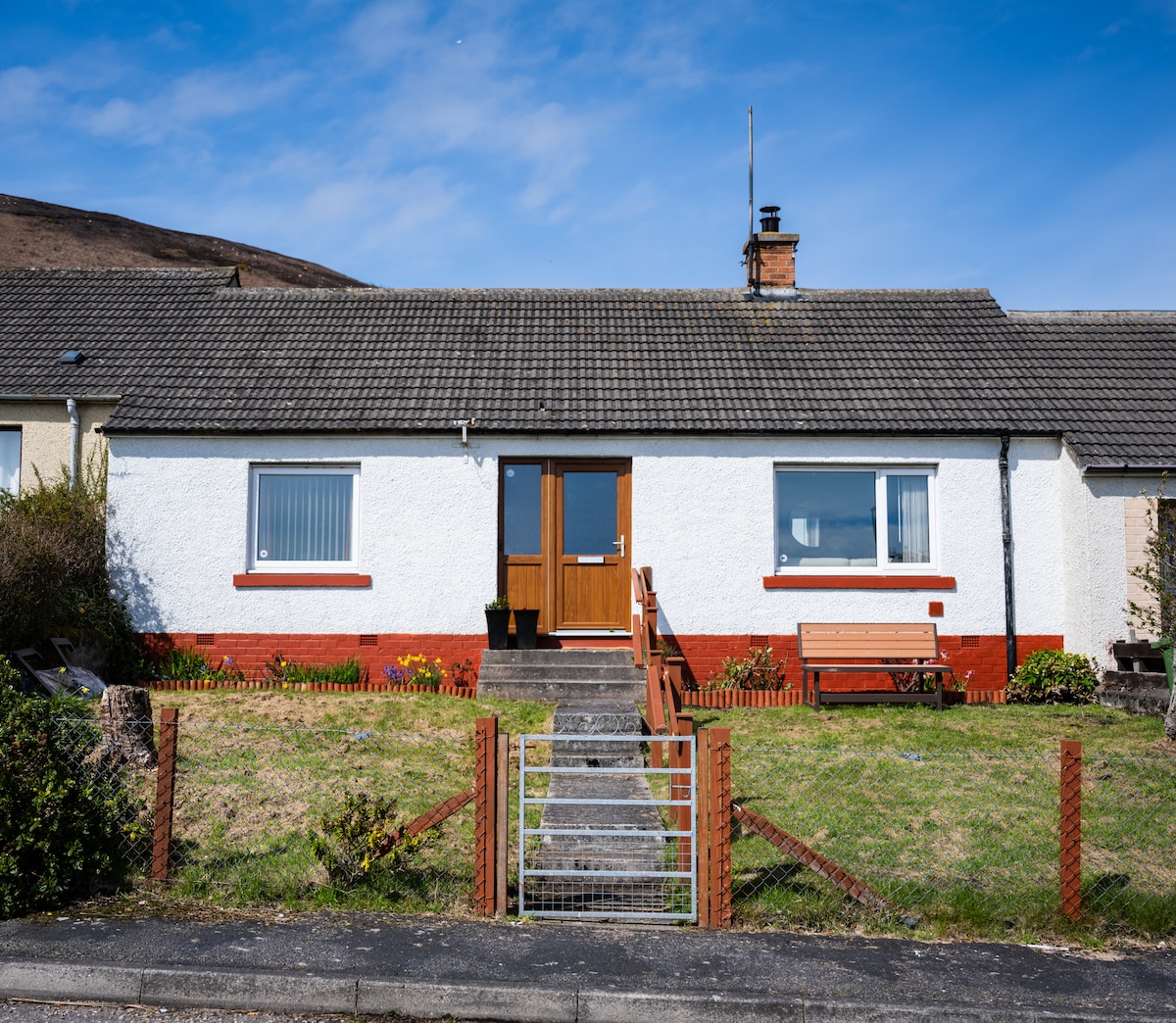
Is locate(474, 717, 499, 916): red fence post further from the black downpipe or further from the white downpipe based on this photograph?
the white downpipe

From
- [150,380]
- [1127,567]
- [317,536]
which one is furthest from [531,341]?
[1127,567]

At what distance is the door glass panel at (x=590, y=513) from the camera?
12672 mm

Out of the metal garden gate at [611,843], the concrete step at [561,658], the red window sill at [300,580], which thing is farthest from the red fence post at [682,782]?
the red window sill at [300,580]

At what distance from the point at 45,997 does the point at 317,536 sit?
7.97 meters

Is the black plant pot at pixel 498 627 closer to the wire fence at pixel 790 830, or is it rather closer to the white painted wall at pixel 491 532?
the white painted wall at pixel 491 532

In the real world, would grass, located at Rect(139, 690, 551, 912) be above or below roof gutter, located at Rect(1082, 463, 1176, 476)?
below

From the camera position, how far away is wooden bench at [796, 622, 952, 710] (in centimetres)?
1118

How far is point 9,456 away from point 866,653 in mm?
11164

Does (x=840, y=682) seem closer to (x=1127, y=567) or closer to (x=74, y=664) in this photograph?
(x=1127, y=567)

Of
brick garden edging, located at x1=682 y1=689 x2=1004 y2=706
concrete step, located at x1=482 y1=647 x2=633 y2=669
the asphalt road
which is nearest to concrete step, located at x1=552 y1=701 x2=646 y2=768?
concrete step, located at x1=482 y1=647 x2=633 y2=669

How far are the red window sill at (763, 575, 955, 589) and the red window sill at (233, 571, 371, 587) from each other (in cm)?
500

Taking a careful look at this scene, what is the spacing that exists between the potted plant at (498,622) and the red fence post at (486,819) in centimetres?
613

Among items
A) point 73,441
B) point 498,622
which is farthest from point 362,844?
point 73,441

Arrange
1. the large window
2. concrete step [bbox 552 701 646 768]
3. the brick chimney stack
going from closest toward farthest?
1. concrete step [bbox 552 701 646 768]
2. the large window
3. the brick chimney stack
